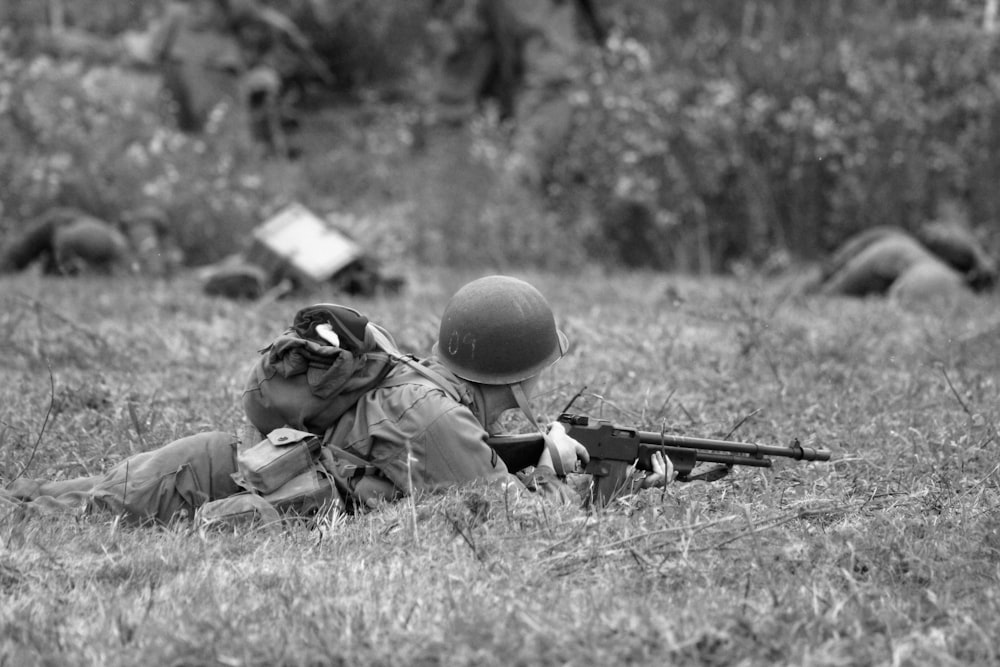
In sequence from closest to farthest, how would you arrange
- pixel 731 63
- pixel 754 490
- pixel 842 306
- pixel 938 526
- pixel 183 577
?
1. pixel 183 577
2. pixel 938 526
3. pixel 754 490
4. pixel 842 306
5. pixel 731 63

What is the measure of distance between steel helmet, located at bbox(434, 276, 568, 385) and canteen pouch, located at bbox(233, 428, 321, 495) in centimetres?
57

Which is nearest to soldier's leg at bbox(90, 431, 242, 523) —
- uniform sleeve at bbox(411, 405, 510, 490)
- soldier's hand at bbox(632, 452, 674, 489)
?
uniform sleeve at bbox(411, 405, 510, 490)

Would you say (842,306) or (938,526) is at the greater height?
(938,526)

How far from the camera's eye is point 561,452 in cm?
420

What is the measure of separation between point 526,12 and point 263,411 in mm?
13460

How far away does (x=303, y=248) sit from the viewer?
9.98 m

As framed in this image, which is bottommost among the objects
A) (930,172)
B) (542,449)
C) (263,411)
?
(930,172)

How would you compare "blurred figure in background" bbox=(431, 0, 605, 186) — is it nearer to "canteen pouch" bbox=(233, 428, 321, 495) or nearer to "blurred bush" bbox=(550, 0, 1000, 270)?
"blurred bush" bbox=(550, 0, 1000, 270)

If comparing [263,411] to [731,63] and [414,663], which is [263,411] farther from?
[731,63]

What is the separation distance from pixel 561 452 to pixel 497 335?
444 mm

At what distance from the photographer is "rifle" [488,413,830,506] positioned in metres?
4.21

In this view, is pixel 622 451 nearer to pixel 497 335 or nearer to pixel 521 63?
pixel 497 335

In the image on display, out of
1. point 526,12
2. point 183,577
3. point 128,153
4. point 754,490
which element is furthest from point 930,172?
point 183,577

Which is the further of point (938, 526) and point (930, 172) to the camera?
point (930, 172)
